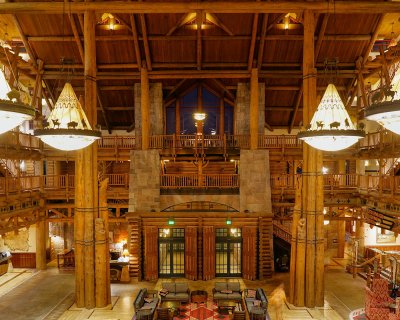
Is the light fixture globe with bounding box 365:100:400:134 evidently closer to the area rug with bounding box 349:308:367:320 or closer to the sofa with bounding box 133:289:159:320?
the area rug with bounding box 349:308:367:320

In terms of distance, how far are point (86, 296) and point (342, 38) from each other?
50.7 ft

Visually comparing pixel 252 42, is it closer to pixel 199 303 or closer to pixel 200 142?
pixel 200 142

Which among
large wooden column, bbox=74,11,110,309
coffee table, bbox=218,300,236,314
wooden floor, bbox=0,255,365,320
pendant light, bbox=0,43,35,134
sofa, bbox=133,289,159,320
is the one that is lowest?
wooden floor, bbox=0,255,365,320

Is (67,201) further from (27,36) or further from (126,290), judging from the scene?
(27,36)

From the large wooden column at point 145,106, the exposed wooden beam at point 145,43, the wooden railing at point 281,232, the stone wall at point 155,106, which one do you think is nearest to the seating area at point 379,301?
the wooden railing at point 281,232

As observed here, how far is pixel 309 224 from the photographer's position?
12.6 metres

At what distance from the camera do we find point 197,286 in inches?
677

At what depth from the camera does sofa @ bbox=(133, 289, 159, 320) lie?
11781 millimetres

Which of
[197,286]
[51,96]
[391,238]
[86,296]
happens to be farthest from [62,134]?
[391,238]

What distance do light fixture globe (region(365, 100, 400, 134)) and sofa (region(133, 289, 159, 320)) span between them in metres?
9.55

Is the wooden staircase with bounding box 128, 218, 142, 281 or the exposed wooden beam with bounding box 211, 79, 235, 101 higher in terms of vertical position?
the exposed wooden beam with bounding box 211, 79, 235, 101

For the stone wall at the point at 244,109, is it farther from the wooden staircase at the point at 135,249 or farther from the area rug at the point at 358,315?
the area rug at the point at 358,315

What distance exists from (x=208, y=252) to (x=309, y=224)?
6.83 metres

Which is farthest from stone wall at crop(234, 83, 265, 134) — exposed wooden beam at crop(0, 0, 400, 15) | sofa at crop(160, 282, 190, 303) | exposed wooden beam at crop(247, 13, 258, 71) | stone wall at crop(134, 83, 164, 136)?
sofa at crop(160, 282, 190, 303)
